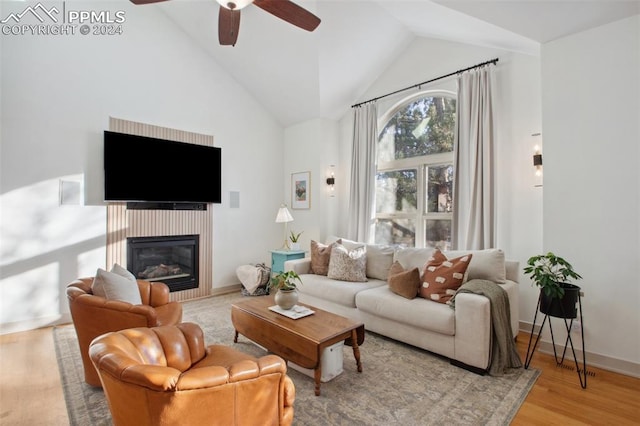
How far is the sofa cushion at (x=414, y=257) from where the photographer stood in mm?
3548

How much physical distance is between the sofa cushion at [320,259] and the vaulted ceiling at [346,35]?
235 cm

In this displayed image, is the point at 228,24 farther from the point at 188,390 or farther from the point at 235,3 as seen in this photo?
the point at 188,390

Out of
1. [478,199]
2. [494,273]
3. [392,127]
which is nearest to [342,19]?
[392,127]

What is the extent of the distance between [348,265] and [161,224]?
9.04 feet

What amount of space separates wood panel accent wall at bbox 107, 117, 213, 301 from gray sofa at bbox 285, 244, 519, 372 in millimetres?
1816

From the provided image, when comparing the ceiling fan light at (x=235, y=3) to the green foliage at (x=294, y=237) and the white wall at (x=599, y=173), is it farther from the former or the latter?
the green foliage at (x=294, y=237)

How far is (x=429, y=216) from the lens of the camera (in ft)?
14.5

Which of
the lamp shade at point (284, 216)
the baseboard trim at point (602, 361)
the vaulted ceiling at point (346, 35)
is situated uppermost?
the vaulted ceiling at point (346, 35)

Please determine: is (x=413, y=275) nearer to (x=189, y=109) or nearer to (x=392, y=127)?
(x=392, y=127)

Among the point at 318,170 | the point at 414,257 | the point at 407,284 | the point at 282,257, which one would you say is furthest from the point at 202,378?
the point at 318,170

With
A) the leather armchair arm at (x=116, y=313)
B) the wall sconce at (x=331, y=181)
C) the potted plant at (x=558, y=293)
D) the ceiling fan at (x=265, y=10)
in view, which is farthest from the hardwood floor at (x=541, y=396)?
the wall sconce at (x=331, y=181)

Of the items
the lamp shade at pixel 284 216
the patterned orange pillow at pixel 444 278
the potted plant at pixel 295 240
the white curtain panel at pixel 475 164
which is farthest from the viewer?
the potted plant at pixel 295 240

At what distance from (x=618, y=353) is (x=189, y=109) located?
Answer: 569cm

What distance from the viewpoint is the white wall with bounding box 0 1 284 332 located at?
11.5 ft
